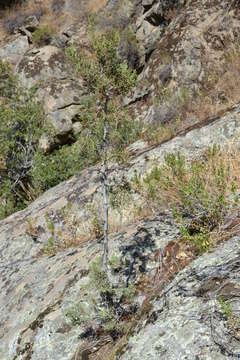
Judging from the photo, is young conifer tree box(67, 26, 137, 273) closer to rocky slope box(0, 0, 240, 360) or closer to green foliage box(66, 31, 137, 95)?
green foliage box(66, 31, 137, 95)

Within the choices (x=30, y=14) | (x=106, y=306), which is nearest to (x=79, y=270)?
(x=106, y=306)

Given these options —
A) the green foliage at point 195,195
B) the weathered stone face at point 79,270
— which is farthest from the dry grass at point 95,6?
the green foliage at point 195,195

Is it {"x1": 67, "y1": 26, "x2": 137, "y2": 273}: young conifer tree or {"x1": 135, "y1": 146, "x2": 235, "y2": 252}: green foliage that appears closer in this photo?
{"x1": 135, "y1": 146, "x2": 235, "y2": 252}: green foliage

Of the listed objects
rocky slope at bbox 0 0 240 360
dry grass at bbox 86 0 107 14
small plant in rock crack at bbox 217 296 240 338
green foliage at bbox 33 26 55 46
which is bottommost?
rocky slope at bbox 0 0 240 360

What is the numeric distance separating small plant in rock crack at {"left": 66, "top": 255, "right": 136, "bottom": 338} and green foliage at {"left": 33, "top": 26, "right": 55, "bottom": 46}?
15.5 meters

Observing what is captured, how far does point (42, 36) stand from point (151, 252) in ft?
50.4

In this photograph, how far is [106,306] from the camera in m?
3.47

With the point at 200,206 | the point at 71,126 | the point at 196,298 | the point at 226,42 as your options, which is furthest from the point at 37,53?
the point at 196,298

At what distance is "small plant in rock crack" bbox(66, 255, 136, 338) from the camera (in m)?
3.21

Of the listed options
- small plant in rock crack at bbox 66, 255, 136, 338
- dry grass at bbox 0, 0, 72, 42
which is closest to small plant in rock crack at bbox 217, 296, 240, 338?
small plant in rock crack at bbox 66, 255, 136, 338

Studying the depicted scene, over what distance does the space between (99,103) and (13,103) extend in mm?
8372

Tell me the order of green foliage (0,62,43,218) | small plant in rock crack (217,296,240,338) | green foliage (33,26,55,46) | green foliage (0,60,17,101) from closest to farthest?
1. small plant in rock crack (217,296,240,338)
2. green foliage (0,62,43,218)
3. green foliage (0,60,17,101)
4. green foliage (33,26,55,46)

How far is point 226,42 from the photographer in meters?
10.1

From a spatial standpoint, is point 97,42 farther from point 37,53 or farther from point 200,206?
point 37,53
